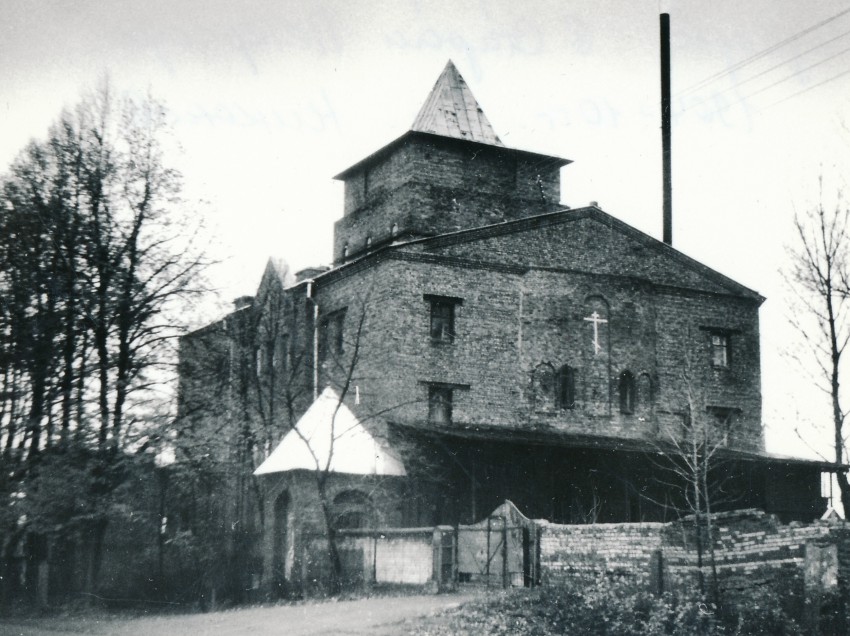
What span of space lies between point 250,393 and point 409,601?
18.1m

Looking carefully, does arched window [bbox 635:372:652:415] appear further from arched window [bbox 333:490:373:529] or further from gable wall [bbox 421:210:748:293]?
arched window [bbox 333:490:373:529]

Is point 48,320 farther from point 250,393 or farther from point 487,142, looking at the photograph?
point 487,142

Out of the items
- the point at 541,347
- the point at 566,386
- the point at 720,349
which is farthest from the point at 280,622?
the point at 720,349

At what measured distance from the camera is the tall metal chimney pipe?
3647cm

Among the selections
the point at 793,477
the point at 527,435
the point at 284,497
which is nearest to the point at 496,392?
the point at 527,435

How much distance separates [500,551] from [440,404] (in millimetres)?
10123

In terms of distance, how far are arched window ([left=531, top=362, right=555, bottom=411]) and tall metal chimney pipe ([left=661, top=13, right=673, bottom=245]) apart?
7.14 meters

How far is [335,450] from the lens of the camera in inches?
1140

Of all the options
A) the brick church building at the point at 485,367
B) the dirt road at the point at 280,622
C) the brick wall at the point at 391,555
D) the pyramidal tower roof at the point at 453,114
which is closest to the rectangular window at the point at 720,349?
the brick church building at the point at 485,367

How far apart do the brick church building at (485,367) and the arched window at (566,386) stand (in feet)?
0.15

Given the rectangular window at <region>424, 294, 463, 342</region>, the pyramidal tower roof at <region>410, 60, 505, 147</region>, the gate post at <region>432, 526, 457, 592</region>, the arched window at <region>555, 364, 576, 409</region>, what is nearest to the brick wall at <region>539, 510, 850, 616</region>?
the gate post at <region>432, 526, 457, 592</region>

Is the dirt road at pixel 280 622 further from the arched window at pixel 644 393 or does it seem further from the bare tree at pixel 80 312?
the arched window at pixel 644 393

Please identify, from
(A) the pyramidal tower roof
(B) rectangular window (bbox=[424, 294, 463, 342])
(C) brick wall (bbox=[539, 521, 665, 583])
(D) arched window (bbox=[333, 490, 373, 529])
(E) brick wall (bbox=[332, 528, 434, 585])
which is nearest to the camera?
(C) brick wall (bbox=[539, 521, 665, 583])

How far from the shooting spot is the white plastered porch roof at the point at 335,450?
93.4ft
